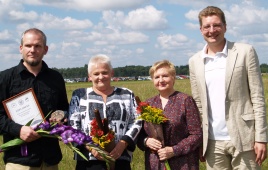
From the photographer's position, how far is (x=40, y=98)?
485 cm

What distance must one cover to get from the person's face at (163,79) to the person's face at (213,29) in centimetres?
61

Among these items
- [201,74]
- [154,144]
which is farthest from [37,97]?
[201,74]

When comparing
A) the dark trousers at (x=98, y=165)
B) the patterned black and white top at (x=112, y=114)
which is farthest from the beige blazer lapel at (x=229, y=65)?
the dark trousers at (x=98, y=165)

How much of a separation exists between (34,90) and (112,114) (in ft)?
3.13

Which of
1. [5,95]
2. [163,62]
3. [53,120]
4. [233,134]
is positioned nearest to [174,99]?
[163,62]

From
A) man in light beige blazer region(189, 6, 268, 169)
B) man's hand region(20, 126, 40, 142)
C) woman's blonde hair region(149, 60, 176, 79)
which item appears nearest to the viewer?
man's hand region(20, 126, 40, 142)

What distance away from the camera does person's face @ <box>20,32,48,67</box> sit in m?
4.76

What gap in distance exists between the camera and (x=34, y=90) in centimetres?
484

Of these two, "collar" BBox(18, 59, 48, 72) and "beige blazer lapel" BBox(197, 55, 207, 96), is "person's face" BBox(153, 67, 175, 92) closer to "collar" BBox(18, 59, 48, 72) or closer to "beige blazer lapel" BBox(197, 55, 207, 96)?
"beige blazer lapel" BBox(197, 55, 207, 96)

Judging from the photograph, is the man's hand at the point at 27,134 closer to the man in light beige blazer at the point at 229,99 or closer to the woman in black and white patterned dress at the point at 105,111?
the woman in black and white patterned dress at the point at 105,111

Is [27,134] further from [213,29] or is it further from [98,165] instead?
[213,29]

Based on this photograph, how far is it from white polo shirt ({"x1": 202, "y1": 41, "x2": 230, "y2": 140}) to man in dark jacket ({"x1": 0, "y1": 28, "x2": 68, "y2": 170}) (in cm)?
181

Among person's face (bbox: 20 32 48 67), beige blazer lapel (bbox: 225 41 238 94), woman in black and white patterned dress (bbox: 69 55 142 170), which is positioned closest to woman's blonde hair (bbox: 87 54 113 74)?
woman in black and white patterned dress (bbox: 69 55 142 170)

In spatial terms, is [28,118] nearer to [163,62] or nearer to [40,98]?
[40,98]
